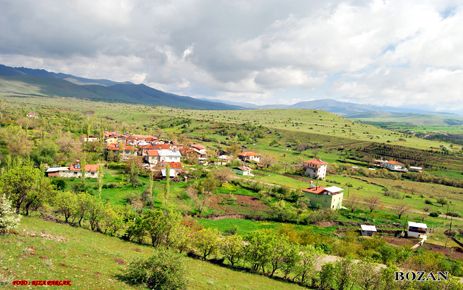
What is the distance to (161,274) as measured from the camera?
2316cm

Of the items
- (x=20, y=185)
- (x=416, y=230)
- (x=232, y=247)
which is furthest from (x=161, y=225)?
(x=416, y=230)

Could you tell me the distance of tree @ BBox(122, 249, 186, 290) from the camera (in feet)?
74.9

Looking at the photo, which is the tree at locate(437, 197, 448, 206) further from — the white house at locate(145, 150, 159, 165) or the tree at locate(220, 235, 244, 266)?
the white house at locate(145, 150, 159, 165)

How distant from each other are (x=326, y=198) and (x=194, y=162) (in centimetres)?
5176

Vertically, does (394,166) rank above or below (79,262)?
below

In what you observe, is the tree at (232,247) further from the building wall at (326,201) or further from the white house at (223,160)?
the white house at (223,160)

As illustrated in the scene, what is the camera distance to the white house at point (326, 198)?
242 feet

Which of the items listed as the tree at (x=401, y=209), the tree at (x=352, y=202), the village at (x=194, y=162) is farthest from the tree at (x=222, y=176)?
the tree at (x=401, y=209)

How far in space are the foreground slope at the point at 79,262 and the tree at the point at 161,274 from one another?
123 cm

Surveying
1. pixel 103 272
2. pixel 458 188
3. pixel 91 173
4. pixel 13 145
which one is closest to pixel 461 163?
pixel 458 188

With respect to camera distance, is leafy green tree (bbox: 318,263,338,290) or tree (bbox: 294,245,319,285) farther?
tree (bbox: 294,245,319,285)

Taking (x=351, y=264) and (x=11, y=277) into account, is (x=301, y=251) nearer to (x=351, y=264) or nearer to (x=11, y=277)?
(x=351, y=264)

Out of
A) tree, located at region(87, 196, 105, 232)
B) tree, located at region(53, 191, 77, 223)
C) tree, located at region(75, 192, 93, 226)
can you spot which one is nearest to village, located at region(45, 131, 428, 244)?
tree, located at region(53, 191, 77, 223)

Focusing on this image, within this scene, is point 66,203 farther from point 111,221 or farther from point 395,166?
point 395,166
